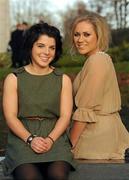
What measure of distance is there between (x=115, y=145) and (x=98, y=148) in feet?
0.44

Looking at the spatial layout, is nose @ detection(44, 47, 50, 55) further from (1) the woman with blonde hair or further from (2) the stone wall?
(2) the stone wall

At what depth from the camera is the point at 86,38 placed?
4.82 metres

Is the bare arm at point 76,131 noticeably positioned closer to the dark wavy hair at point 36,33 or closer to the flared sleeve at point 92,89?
the flared sleeve at point 92,89

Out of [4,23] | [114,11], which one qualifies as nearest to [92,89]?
[4,23]

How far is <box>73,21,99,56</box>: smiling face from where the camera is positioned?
4.82 meters

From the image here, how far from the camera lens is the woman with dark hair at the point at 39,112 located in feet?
14.2

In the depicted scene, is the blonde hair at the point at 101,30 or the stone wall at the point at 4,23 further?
the stone wall at the point at 4,23

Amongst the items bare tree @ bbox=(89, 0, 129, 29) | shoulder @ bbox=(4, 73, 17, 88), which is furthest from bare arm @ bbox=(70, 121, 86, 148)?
bare tree @ bbox=(89, 0, 129, 29)

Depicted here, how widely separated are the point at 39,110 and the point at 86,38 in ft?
2.38

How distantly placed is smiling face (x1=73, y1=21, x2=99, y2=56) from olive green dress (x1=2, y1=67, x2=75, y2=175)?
0.35 m

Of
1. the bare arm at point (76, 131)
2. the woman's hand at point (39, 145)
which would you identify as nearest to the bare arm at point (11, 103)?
the woman's hand at point (39, 145)

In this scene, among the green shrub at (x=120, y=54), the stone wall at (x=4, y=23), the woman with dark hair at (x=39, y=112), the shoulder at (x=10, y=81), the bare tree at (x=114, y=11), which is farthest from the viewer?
the bare tree at (x=114, y=11)

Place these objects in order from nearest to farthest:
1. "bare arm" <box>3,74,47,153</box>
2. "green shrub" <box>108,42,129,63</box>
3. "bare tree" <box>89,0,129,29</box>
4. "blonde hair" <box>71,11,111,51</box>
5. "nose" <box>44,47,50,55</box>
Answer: "bare arm" <box>3,74,47,153</box>
"nose" <box>44,47,50,55</box>
"blonde hair" <box>71,11,111,51</box>
"green shrub" <box>108,42,129,63</box>
"bare tree" <box>89,0,129,29</box>

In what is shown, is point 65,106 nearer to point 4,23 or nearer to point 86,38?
point 86,38
